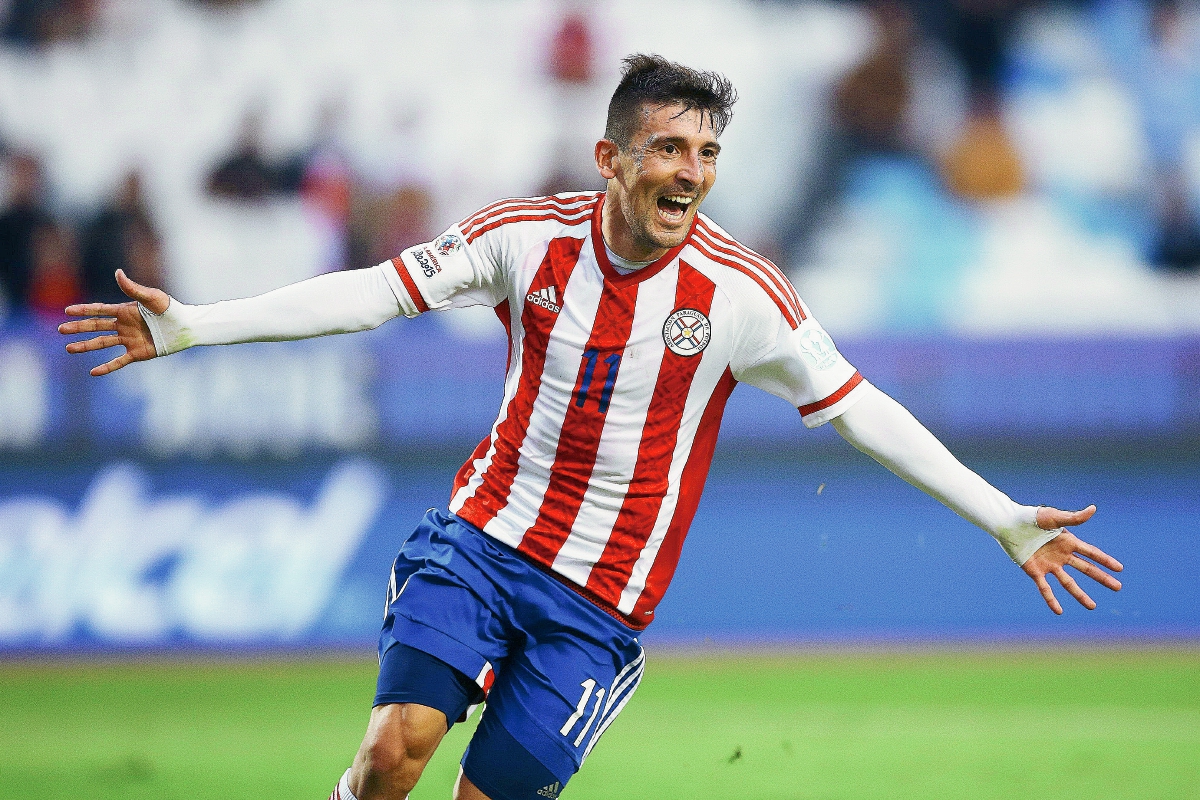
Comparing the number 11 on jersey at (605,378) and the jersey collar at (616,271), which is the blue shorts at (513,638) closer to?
the number 11 on jersey at (605,378)

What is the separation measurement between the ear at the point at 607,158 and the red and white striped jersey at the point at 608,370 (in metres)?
0.12

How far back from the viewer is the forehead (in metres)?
3.46

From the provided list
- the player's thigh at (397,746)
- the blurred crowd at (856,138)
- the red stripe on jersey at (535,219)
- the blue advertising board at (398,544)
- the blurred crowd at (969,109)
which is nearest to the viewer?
the player's thigh at (397,746)

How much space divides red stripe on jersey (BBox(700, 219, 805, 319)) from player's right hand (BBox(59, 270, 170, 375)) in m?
1.38

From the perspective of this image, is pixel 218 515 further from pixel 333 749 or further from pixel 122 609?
pixel 333 749

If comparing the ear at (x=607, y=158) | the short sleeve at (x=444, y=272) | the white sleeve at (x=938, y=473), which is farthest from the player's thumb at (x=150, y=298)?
the white sleeve at (x=938, y=473)

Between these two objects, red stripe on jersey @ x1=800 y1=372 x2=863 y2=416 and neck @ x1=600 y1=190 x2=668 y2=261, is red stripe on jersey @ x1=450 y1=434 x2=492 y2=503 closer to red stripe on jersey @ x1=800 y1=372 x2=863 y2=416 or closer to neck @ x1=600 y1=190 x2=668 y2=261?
neck @ x1=600 y1=190 x2=668 y2=261

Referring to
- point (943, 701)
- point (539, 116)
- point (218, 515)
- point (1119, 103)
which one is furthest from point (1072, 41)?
point (218, 515)

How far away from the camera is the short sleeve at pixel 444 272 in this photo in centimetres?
359

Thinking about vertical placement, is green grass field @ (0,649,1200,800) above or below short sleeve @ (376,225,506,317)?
below

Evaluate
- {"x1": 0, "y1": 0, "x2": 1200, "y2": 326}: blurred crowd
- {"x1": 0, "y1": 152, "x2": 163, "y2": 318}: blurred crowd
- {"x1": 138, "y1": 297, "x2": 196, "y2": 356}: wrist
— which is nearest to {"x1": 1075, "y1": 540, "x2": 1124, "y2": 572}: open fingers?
{"x1": 138, "y1": 297, "x2": 196, "y2": 356}: wrist

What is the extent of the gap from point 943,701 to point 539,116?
14.7 ft

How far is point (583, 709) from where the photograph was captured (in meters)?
3.45

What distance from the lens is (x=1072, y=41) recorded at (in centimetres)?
918
